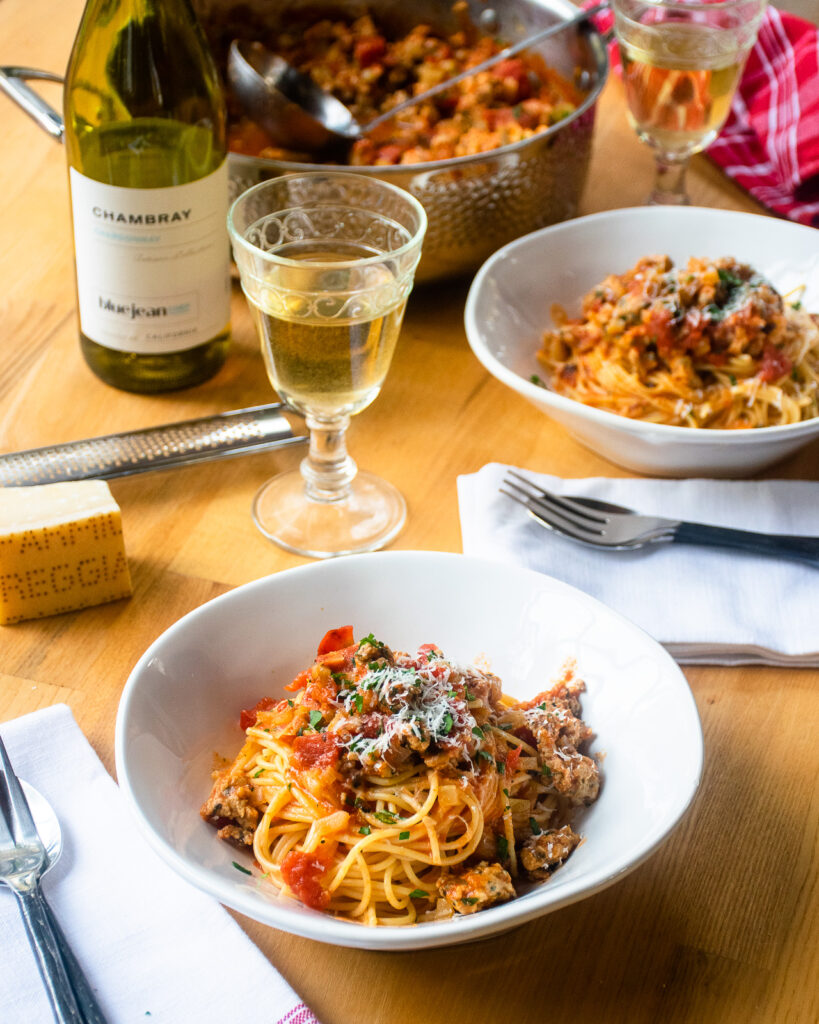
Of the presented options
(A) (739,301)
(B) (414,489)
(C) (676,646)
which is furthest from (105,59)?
(C) (676,646)

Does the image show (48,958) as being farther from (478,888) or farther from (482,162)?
(482,162)

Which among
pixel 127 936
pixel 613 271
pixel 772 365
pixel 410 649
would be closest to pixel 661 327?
pixel 772 365

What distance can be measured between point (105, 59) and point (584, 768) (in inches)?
52.9

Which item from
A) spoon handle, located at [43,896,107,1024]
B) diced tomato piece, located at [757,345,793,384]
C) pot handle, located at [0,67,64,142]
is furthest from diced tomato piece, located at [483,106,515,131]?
spoon handle, located at [43,896,107,1024]

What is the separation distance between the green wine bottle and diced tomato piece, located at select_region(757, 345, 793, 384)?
904 millimetres

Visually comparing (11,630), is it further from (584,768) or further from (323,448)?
(584,768)

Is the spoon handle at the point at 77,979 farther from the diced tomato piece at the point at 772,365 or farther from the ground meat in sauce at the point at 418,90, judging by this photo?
the ground meat in sauce at the point at 418,90

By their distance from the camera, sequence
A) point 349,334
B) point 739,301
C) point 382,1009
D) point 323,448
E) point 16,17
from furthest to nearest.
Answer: point 16,17 → point 739,301 → point 323,448 → point 349,334 → point 382,1009

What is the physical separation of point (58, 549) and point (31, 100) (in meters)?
0.80

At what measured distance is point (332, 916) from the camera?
1.11 metres

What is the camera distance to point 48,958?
42.0 inches

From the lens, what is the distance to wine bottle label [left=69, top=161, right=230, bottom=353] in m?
1.74

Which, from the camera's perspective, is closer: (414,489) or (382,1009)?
(382,1009)

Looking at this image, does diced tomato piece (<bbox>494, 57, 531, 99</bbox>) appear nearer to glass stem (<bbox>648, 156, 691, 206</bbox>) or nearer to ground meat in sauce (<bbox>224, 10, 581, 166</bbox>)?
ground meat in sauce (<bbox>224, 10, 581, 166</bbox>)
